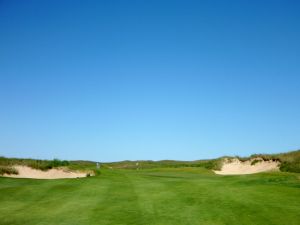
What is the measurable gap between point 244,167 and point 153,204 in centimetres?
3528

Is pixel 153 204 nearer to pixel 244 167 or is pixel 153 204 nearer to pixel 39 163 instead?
pixel 39 163

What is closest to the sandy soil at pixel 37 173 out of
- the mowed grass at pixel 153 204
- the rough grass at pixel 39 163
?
the rough grass at pixel 39 163

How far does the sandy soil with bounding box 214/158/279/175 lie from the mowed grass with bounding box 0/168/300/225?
24.3 metres

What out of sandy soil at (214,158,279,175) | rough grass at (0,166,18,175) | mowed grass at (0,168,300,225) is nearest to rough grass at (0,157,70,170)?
rough grass at (0,166,18,175)

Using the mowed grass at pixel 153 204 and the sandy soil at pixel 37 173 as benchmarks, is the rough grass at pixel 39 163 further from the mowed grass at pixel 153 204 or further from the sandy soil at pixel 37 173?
the mowed grass at pixel 153 204

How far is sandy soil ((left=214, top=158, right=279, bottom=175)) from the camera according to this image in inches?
1688

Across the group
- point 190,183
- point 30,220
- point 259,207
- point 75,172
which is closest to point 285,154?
point 75,172

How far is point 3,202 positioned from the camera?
1614 cm

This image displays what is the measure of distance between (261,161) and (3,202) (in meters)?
34.0

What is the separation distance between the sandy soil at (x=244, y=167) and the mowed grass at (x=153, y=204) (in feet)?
79.9

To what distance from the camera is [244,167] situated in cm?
4788

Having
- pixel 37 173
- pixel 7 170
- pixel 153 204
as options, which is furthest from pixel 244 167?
pixel 153 204

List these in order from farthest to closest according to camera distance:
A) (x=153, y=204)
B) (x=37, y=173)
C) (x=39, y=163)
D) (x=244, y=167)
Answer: (x=244, y=167) < (x=39, y=163) < (x=37, y=173) < (x=153, y=204)

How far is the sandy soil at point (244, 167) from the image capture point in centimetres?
4287
